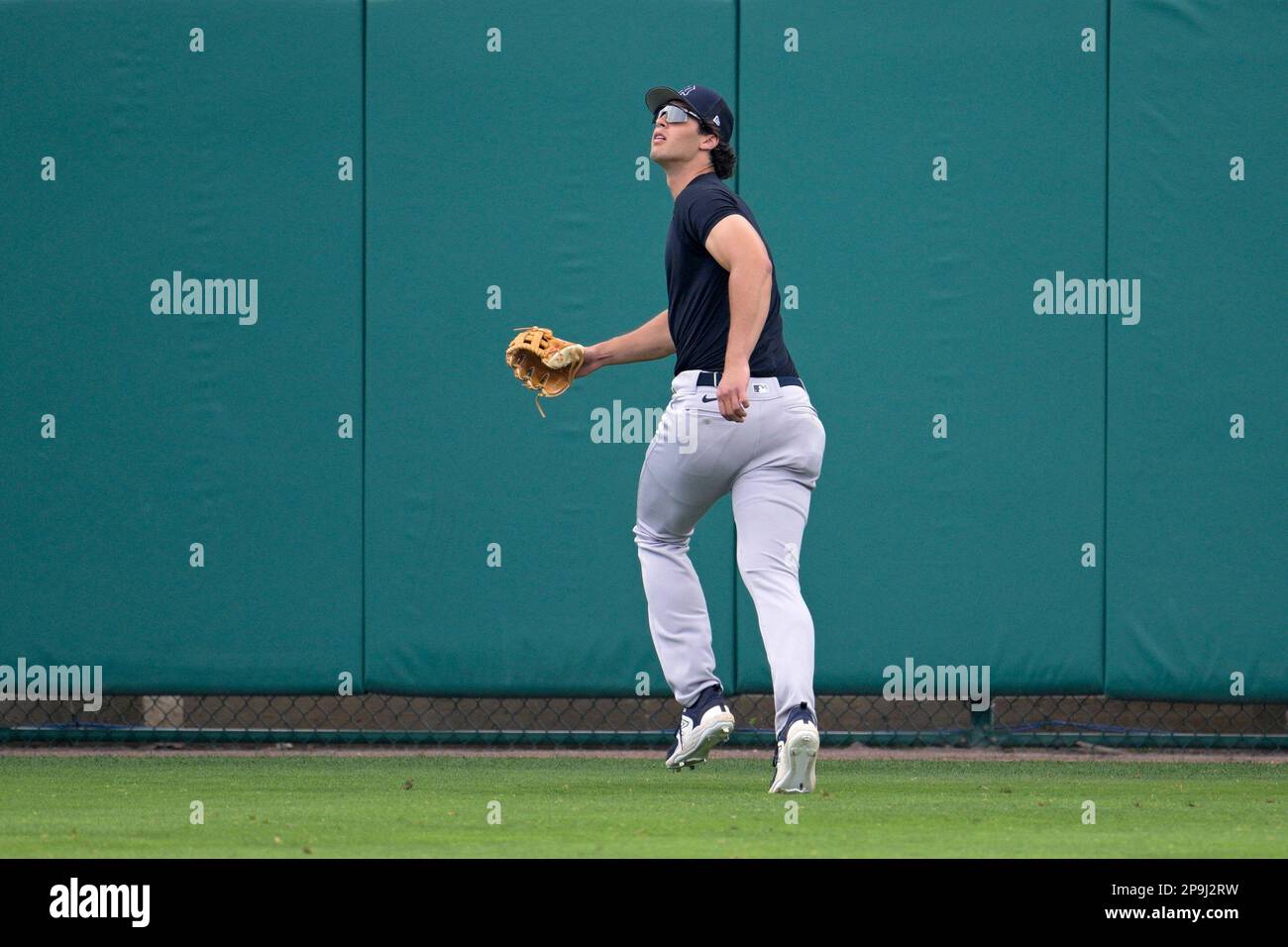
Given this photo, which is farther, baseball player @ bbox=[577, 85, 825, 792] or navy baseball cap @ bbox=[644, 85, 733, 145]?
navy baseball cap @ bbox=[644, 85, 733, 145]

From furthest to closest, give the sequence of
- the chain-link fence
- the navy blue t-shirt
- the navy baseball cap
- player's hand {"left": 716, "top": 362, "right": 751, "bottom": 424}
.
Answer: the chain-link fence < the navy baseball cap < the navy blue t-shirt < player's hand {"left": 716, "top": 362, "right": 751, "bottom": 424}

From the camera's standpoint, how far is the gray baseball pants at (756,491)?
4.88 meters

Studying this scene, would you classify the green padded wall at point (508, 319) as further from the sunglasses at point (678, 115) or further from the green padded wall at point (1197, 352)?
the sunglasses at point (678, 115)

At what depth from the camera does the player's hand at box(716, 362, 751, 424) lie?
15.7 ft

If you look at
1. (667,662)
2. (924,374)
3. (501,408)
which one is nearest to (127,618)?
(501,408)

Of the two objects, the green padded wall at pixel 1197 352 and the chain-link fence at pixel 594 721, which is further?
→ the chain-link fence at pixel 594 721

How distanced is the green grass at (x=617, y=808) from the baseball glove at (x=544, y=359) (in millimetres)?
1274

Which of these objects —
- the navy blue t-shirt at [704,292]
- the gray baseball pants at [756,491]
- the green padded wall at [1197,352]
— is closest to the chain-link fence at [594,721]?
the green padded wall at [1197,352]

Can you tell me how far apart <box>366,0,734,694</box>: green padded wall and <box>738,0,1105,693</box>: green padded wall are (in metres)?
0.39

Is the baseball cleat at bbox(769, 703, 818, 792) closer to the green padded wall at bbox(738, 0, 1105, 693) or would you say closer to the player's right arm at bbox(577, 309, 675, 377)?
the player's right arm at bbox(577, 309, 675, 377)

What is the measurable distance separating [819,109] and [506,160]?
1233 mm

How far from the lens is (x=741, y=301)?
15.9 feet

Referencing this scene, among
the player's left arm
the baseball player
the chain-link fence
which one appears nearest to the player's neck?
the baseball player

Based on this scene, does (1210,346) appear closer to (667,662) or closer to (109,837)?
→ (667,662)
